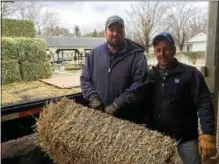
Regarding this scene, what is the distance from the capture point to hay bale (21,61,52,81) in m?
7.14

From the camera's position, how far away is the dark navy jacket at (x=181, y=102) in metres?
2.03

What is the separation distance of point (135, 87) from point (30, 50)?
5981 millimetres

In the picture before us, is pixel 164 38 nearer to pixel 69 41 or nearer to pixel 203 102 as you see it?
pixel 203 102

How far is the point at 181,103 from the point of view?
2.08 metres

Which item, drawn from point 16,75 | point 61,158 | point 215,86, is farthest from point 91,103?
point 16,75

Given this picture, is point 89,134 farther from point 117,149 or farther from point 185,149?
point 185,149

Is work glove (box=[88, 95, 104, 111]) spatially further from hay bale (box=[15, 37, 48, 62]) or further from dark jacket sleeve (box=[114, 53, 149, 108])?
hay bale (box=[15, 37, 48, 62])

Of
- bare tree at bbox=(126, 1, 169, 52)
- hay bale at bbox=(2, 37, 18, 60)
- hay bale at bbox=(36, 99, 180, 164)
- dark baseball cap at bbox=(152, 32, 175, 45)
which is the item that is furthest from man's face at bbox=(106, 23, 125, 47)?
bare tree at bbox=(126, 1, 169, 52)

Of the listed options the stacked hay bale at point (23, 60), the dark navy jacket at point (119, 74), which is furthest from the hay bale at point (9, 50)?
the dark navy jacket at point (119, 74)

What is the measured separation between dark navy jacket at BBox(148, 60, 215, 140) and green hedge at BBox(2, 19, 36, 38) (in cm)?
768

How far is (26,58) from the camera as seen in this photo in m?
7.81

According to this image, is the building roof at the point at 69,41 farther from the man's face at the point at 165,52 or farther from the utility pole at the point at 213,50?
the man's face at the point at 165,52

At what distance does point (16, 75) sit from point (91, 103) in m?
5.04

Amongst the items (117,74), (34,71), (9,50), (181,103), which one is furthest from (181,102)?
(9,50)
